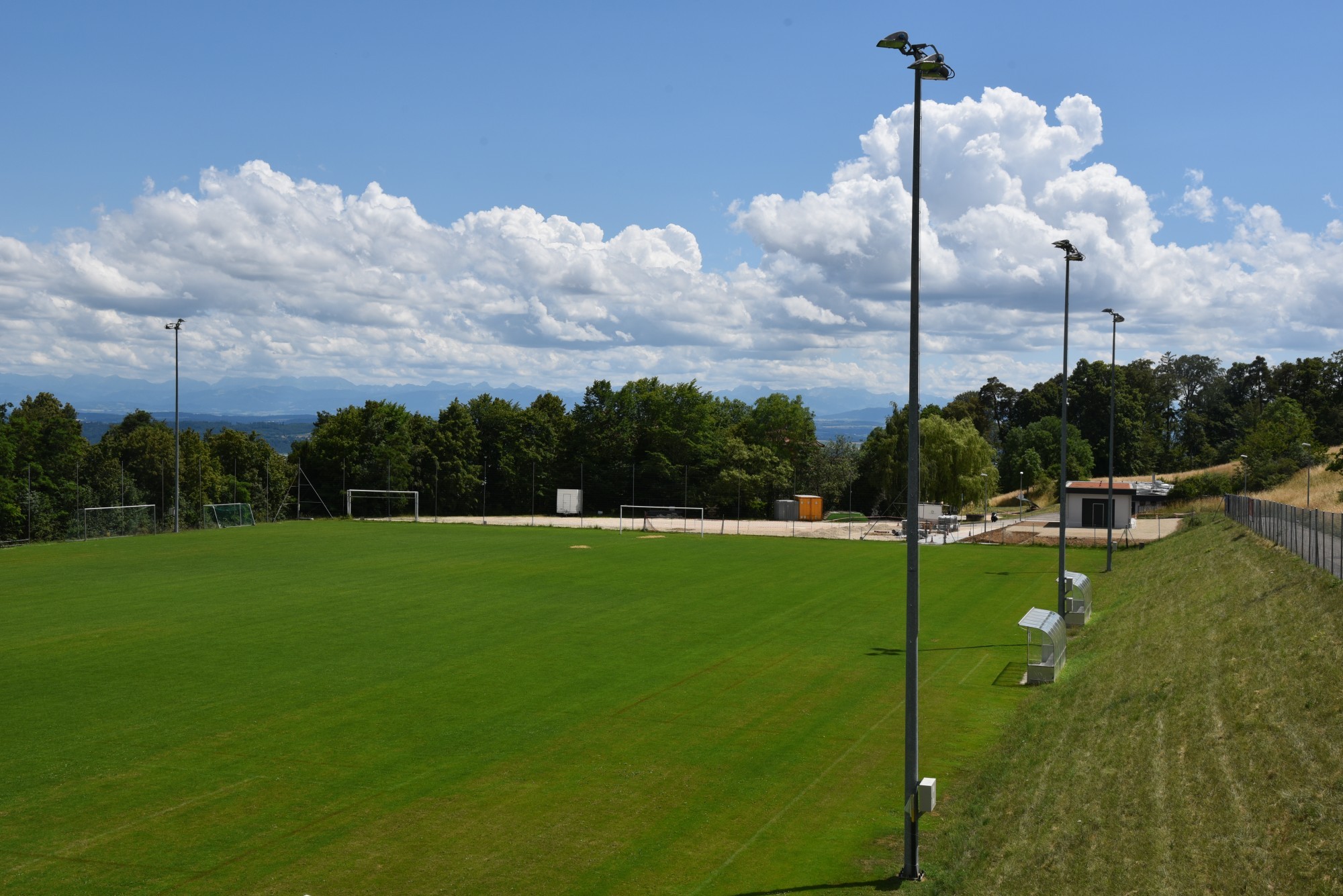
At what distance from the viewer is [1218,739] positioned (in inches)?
626

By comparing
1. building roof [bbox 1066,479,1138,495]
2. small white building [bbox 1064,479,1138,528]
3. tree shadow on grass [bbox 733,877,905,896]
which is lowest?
tree shadow on grass [bbox 733,877,905,896]

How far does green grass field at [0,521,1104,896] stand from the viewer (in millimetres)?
13789

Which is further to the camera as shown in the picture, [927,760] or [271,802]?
[927,760]

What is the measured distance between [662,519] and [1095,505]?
33.6 metres

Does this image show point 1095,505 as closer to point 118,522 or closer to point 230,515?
point 230,515

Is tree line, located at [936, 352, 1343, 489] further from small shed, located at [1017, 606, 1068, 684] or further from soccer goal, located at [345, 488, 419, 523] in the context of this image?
small shed, located at [1017, 606, 1068, 684]

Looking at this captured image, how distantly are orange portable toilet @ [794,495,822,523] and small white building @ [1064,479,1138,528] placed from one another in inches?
884

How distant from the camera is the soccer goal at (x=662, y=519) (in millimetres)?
76062

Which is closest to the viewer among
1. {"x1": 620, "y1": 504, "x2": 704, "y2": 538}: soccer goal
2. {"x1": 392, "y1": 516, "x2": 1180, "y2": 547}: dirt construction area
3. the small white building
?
{"x1": 392, "y1": 516, "x2": 1180, "y2": 547}: dirt construction area

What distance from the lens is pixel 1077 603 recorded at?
110 ft

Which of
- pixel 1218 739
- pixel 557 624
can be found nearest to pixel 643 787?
pixel 1218 739

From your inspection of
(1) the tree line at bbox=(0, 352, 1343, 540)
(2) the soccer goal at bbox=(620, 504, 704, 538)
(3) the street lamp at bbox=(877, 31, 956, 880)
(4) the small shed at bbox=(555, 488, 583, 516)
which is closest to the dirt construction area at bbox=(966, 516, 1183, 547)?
(1) the tree line at bbox=(0, 352, 1343, 540)

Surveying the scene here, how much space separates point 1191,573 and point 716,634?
658 inches

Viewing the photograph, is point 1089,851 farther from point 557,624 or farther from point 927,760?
point 557,624
